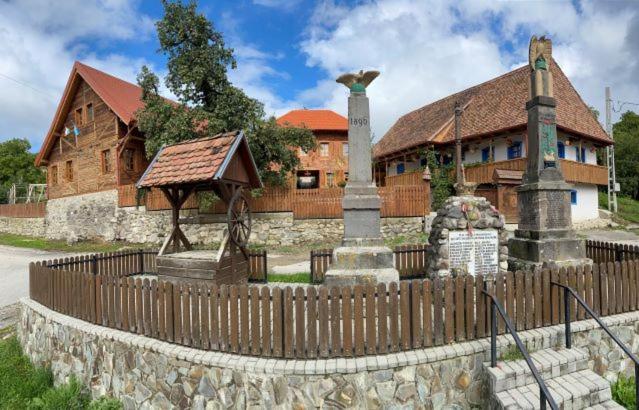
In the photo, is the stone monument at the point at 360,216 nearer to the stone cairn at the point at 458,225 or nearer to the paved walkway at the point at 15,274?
the stone cairn at the point at 458,225

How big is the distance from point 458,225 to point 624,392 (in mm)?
3489

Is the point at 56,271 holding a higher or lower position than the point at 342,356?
higher

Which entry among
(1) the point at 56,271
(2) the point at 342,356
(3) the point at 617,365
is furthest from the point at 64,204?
(3) the point at 617,365

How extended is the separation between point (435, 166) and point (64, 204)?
2591cm

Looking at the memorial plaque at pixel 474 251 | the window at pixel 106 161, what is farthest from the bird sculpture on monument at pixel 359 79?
the window at pixel 106 161

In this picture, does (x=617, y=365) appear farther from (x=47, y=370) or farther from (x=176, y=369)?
(x=47, y=370)

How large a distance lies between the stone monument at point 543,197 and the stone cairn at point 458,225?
587 millimetres

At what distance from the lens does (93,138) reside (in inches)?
867

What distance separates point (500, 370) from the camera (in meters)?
4.05

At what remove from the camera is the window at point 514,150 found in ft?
62.8

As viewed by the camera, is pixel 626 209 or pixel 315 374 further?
pixel 626 209

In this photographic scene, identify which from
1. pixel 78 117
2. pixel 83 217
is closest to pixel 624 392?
pixel 83 217

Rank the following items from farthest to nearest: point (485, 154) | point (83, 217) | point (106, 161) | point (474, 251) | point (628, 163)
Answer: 1. point (628, 163)
2. point (83, 217)
3. point (106, 161)
4. point (485, 154)
5. point (474, 251)

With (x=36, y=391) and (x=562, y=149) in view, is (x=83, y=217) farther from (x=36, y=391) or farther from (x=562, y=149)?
(x=562, y=149)
